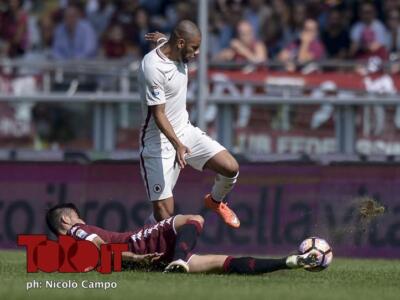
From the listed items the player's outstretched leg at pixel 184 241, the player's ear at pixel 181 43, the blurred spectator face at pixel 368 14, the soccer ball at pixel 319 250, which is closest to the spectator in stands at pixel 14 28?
the blurred spectator face at pixel 368 14

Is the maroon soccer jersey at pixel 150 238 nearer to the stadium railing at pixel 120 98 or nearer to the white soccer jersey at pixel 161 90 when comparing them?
the white soccer jersey at pixel 161 90

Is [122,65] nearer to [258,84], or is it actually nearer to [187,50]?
[258,84]

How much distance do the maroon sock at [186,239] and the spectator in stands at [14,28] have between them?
12.1 meters

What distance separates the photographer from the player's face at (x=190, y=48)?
12.5 metres

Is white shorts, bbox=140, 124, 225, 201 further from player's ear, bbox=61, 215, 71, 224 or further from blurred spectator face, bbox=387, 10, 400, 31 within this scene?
blurred spectator face, bbox=387, 10, 400, 31

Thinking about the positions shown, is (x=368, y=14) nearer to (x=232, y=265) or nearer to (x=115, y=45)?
(x=115, y=45)

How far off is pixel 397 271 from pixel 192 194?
15.1 feet

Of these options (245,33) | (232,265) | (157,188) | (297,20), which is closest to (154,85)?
(157,188)

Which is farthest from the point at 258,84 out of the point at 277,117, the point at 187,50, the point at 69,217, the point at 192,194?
the point at 69,217

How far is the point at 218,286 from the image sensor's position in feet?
33.6

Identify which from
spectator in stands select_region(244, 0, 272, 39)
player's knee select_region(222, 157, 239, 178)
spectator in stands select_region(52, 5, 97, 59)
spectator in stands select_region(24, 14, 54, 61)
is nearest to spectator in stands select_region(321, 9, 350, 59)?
spectator in stands select_region(244, 0, 272, 39)

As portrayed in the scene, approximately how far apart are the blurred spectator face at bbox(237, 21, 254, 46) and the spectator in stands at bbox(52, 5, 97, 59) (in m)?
2.59

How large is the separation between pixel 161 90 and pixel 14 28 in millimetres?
10976

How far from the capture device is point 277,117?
690 inches
